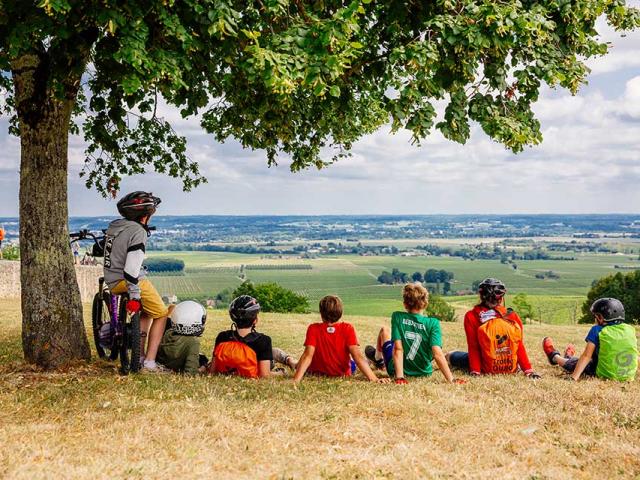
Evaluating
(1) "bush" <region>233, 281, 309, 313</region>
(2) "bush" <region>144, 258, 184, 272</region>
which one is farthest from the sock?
(2) "bush" <region>144, 258, 184, 272</region>

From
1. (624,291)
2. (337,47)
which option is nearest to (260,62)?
(337,47)

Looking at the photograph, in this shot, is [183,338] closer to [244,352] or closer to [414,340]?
[244,352]

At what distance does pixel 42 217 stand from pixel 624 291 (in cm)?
5344

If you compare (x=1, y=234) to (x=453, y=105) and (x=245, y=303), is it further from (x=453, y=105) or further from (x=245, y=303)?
(x=453, y=105)

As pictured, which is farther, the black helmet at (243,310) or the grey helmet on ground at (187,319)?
the grey helmet on ground at (187,319)

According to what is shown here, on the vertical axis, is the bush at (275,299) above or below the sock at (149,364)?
below

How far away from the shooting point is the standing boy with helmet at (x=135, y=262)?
8719mm

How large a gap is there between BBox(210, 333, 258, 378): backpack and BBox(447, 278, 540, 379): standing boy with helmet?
3.10 m

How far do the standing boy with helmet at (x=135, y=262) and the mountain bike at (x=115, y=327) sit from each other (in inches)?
8.6

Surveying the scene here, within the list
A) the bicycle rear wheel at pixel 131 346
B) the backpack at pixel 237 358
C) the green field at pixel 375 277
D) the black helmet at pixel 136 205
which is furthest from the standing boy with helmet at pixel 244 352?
the green field at pixel 375 277

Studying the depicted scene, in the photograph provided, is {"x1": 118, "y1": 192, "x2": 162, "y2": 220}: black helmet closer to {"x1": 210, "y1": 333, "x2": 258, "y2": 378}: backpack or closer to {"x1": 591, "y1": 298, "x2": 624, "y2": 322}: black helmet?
{"x1": 210, "y1": 333, "x2": 258, "y2": 378}: backpack

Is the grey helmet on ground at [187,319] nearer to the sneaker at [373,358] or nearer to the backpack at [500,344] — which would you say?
the sneaker at [373,358]

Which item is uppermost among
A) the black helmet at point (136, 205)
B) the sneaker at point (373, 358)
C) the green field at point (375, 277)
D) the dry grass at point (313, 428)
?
the black helmet at point (136, 205)

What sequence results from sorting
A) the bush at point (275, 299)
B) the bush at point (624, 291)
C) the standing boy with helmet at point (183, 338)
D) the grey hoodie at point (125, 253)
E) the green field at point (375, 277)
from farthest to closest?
the green field at point (375, 277) < the bush at point (624, 291) < the bush at point (275, 299) < the standing boy with helmet at point (183, 338) < the grey hoodie at point (125, 253)
